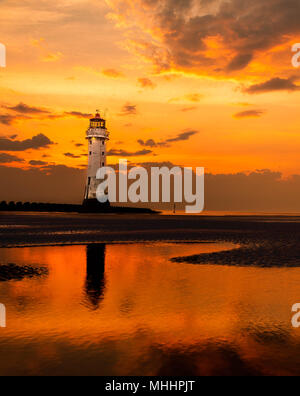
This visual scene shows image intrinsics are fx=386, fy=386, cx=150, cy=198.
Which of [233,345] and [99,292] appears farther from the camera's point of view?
[99,292]

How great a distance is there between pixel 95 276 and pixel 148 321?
7.12 metres

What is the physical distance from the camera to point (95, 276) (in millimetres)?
16984

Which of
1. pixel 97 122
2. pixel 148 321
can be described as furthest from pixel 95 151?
pixel 148 321

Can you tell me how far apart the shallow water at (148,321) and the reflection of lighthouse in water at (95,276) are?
4 centimetres

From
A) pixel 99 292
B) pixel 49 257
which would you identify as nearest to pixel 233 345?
pixel 99 292

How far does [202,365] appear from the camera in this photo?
7312 mm

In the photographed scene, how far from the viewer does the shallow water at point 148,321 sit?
7426mm

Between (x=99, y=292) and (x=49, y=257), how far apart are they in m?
10.1

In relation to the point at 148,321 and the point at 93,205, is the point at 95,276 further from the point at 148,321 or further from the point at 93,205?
the point at 93,205

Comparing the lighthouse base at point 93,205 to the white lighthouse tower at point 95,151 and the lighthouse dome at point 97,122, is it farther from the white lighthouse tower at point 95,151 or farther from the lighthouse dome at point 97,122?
the lighthouse dome at point 97,122

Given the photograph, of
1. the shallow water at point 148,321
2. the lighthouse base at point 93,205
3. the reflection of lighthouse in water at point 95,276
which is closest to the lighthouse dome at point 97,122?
the lighthouse base at point 93,205
